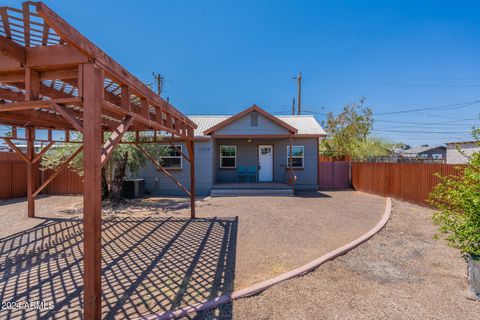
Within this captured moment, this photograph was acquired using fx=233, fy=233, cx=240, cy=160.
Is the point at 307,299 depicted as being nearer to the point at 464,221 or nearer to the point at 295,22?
the point at 464,221

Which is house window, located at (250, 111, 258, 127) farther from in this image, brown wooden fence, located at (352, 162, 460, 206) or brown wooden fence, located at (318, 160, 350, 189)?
brown wooden fence, located at (352, 162, 460, 206)

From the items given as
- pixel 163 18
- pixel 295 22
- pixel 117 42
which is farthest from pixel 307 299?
pixel 117 42

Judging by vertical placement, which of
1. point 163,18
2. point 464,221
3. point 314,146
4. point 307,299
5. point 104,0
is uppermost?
point 163,18

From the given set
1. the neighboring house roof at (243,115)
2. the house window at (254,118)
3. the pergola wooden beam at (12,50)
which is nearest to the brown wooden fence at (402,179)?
the neighboring house roof at (243,115)

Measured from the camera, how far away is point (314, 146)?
1315cm

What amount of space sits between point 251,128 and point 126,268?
894 cm

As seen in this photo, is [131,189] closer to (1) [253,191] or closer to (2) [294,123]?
(1) [253,191]

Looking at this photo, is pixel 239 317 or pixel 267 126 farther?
pixel 267 126

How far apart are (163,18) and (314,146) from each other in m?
9.68

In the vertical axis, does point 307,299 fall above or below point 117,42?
below

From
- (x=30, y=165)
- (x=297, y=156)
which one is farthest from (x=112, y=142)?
(x=297, y=156)

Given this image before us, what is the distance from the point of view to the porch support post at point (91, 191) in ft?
7.61

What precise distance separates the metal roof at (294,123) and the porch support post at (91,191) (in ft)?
31.3

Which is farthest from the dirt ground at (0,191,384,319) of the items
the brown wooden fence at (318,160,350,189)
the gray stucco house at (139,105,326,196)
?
the brown wooden fence at (318,160,350,189)
